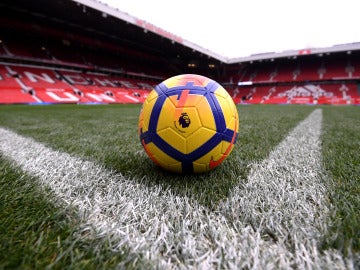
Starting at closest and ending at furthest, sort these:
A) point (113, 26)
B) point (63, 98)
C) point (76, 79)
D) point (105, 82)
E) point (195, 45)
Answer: point (63, 98), point (113, 26), point (76, 79), point (105, 82), point (195, 45)

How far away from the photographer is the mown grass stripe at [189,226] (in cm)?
62

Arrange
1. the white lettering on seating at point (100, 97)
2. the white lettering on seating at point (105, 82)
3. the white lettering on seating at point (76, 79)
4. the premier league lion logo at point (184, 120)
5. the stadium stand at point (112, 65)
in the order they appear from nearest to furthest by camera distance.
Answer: the premier league lion logo at point (184, 120) → the stadium stand at point (112, 65) → the white lettering on seating at point (100, 97) → the white lettering on seating at point (76, 79) → the white lettering on seating at point (105, 82)

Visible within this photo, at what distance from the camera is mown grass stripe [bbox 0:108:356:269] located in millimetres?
618

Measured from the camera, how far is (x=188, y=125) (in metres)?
1.09

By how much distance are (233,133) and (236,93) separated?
1193 inches

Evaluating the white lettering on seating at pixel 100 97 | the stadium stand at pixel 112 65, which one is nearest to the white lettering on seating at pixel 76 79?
Result: the stadium stand at pixel 112 65

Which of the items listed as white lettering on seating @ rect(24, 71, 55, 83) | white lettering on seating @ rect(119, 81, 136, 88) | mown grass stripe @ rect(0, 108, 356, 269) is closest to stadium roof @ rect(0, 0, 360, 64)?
white lettering on seating @ rect(119, 81, 136, 88)

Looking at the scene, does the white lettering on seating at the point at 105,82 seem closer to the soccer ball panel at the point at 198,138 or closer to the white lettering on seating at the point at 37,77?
the white lettering on seating at the point at 37,77

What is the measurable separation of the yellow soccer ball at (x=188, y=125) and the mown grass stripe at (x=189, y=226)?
0.22 m

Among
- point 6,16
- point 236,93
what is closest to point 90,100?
point 6,16

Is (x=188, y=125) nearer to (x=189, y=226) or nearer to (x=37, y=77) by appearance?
(x=189, y=226)

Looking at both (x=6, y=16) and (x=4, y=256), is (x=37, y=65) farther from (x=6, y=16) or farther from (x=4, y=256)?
(x=4, y=256)

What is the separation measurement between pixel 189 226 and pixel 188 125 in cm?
51

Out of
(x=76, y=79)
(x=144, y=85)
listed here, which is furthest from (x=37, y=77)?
(x=144, y=85)
